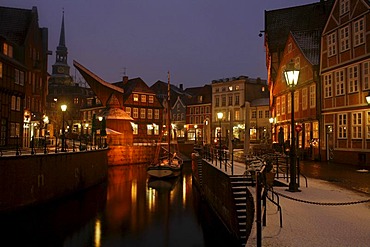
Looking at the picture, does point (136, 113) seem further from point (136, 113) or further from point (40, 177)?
point (40, 177)

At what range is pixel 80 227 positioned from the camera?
722 inches

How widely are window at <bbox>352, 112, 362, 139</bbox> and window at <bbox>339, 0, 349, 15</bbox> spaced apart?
24.5 ft

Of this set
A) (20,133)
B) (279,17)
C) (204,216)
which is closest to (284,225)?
(204,216)

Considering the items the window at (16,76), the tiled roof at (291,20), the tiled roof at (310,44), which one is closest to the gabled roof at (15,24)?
the window at (16,76)

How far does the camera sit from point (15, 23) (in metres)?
38.0

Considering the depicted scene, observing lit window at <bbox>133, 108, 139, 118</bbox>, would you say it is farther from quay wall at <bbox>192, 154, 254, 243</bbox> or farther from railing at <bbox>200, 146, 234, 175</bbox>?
quay wall at <bbox>192, 154, 254, 243</bbox>

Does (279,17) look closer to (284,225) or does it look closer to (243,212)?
(243,212)

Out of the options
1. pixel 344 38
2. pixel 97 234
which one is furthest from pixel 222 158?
pixel 344 38

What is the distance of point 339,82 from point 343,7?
540 cm

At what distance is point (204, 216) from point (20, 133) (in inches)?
846

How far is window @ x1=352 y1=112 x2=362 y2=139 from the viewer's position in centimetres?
2608

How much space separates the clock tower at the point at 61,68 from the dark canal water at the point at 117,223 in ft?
326

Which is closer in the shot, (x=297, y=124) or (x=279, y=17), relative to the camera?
(x=297, y=124)

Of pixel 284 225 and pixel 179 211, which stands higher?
pixel 284 225
